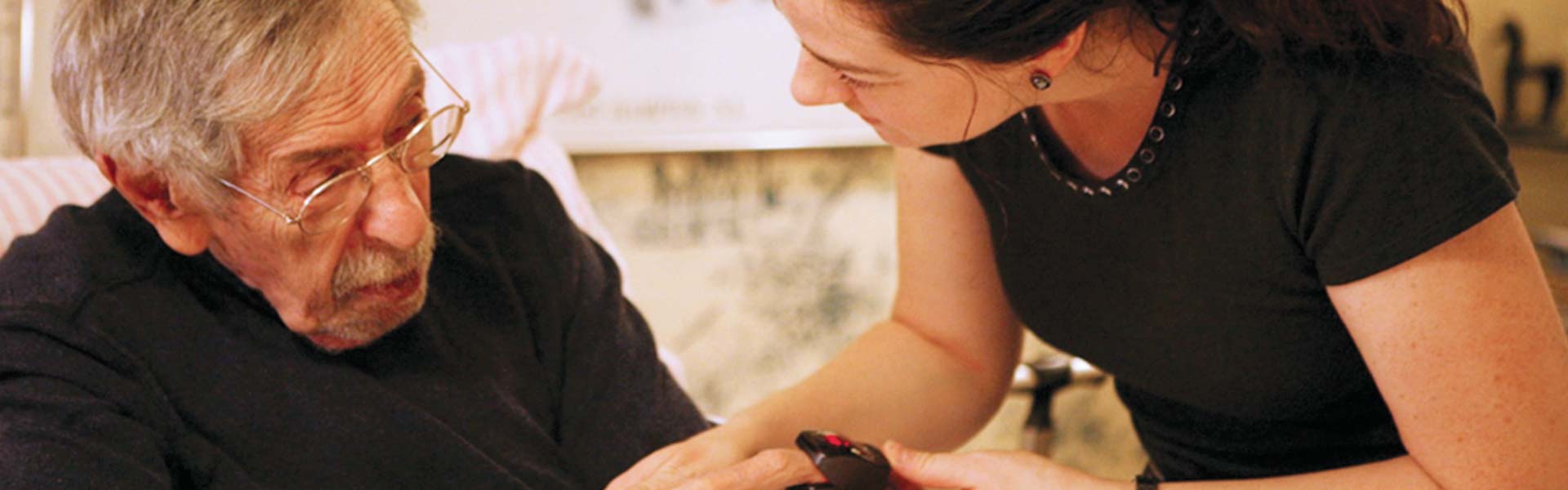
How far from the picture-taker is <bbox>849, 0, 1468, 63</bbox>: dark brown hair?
884mm

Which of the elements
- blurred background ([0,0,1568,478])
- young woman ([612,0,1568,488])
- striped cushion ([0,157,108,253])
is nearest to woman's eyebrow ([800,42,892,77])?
young woman ([612,0,1568,488])

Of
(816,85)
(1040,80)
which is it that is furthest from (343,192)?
(1040,80)

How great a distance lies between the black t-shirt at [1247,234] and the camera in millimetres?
900

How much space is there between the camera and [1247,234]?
3.37 ft

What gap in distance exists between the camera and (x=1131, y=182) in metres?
1.09

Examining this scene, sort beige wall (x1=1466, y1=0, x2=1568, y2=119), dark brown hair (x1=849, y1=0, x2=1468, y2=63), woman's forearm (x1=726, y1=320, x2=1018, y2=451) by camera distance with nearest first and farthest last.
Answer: dark brown hair (x1=849, y1=0, x2=1468, y2=63) → woman's forearm (x1=726, y1=320, x2=1018, y2=451) → beige wall (x1=1466, y1=0, x2=1568, y2=119)

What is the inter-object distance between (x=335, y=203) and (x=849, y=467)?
19.1 inches

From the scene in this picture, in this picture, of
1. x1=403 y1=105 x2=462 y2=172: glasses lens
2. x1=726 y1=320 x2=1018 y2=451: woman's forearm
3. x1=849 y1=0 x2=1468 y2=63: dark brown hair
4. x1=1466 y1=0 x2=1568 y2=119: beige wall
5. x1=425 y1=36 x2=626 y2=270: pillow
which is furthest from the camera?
x1=1466 y1=0 x2=1568 y2=119: beige wall

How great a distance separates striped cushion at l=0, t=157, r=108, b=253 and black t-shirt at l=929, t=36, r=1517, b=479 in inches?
38.5

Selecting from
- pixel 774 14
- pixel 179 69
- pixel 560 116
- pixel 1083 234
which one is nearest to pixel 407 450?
pixel 179 69

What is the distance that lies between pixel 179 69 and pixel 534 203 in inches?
17.8

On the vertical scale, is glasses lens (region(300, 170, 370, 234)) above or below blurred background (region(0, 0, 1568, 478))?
above

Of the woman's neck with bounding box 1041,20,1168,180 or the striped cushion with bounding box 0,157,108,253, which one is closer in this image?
the woman's neck with bounding box 1041,20,1168,180

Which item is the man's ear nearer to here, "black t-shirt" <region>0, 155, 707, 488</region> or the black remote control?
"black t-shirt" <region>0, 155, 707, 488</region>
